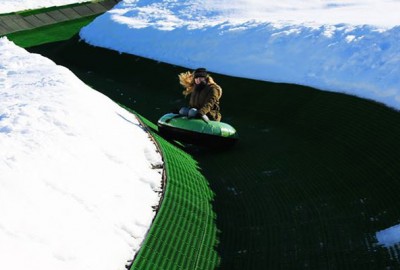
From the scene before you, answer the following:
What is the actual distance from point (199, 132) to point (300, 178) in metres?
2.42

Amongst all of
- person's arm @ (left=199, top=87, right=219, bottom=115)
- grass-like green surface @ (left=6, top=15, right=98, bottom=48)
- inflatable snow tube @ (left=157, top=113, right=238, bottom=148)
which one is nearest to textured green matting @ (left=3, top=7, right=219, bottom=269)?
inflatable snow tube @ (left=157, top=113, right=238, bottom=148)

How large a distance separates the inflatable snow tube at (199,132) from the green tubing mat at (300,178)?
0.82 ft

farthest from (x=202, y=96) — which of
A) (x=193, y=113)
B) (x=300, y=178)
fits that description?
(x=300, y=178)

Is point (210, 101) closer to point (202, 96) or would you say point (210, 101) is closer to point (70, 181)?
point (202, 96)

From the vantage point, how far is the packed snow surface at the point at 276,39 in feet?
39.5

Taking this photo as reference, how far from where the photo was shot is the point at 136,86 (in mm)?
16219

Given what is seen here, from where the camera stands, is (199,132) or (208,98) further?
(208,98)

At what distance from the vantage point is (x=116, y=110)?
1012 centimetres

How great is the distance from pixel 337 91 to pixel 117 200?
682cm

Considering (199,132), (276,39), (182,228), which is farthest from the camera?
(276,39)

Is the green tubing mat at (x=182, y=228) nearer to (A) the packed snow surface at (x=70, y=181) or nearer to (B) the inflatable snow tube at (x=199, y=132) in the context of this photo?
(A) the packed snow surface at (x=70, y=181)

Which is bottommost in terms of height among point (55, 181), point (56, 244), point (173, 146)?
point (56, 244)

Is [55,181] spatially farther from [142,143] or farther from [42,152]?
[142,143]

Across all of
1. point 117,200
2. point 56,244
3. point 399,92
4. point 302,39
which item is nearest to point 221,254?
point 117,200
